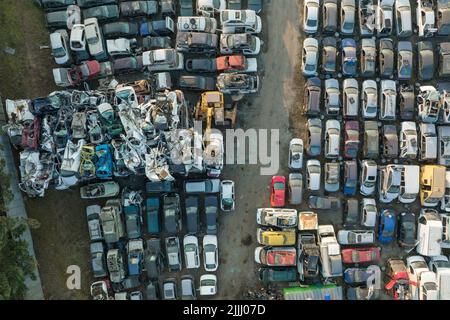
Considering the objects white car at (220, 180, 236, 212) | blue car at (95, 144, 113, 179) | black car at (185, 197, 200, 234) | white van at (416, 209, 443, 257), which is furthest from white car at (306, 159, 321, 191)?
blue car at (95, 144, 113, 179)

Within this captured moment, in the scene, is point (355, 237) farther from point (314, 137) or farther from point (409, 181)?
point (314, 137)

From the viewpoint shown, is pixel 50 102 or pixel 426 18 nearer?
pixel 50 102

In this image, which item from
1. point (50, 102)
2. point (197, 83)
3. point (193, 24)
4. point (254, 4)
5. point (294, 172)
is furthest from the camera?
point (294, 172)

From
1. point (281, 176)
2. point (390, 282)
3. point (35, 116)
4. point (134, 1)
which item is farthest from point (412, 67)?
point (35, 116)

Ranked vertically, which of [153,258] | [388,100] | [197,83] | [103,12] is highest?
[103,12]

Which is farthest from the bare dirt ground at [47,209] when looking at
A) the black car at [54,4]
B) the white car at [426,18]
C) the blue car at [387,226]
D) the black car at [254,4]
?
the white car at [426,18]

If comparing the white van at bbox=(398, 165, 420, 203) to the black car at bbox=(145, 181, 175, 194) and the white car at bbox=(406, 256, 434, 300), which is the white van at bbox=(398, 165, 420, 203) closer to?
the white car at bbox=(406, 256, 434, 300)

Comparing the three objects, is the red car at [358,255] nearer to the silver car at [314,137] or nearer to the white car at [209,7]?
the silver car at [314,137]

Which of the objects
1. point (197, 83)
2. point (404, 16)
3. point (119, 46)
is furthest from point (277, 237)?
point (404, 16)

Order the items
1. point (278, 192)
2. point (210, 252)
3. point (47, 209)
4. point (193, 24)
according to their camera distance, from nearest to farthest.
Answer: point (193, 24), point (210, 252), point (278, 192), point (47, 209)

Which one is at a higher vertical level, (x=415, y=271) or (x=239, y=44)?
(x=239, y=44)
